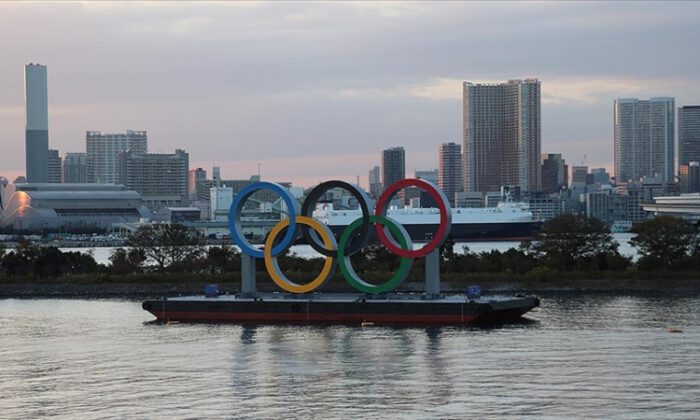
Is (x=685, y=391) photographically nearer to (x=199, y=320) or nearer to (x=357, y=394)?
(x=357, y=394)

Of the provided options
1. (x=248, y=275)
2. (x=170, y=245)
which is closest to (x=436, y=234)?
(x=248, y=275)

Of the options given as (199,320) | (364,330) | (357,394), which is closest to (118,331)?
(199,320)

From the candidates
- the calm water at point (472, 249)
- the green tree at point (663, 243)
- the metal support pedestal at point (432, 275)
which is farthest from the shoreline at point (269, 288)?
the calm water at point (472, 249)

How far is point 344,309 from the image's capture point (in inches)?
2023

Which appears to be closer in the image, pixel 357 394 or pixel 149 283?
pixel 357 394

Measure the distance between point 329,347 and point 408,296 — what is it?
10.5 m

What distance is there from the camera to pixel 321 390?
33.4 m

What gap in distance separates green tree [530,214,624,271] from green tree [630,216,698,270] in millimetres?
1736

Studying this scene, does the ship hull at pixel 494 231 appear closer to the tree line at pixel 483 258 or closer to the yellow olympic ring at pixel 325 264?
the tree line at pixel 483 258

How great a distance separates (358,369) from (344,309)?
47.0 feet

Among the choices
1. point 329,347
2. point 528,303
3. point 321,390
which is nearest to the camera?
point 321,390

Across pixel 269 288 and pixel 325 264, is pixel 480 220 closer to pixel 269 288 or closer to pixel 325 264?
pixel 269 288

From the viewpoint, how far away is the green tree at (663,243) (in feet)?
Answer: 236

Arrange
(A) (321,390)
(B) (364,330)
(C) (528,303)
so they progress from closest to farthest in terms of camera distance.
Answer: (A) (321,390)
(B) (364,330)
(C) (528,303)
